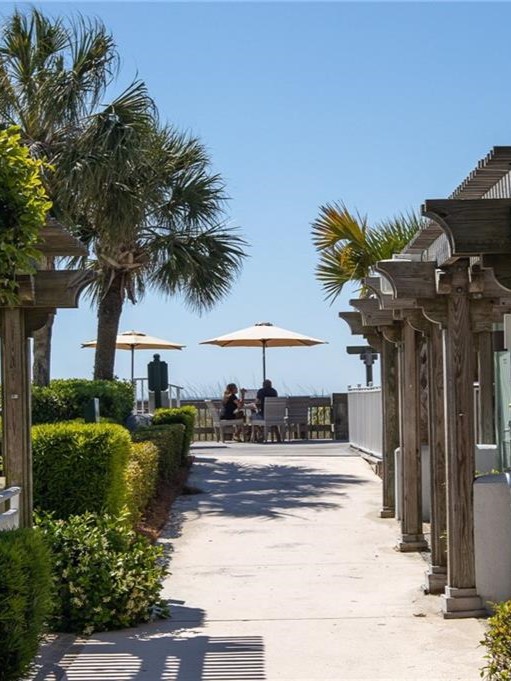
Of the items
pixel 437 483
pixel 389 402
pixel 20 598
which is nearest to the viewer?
pixel 20 598

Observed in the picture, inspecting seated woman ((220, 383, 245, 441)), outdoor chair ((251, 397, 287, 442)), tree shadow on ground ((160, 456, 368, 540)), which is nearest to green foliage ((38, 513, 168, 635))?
tree shadow on ground ((160, 456, 368, 540))

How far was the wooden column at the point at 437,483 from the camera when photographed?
9.06m

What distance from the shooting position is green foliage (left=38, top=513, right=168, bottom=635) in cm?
789

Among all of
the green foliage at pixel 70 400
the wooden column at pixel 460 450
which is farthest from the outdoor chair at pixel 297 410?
the wooden column at pixel 460 450

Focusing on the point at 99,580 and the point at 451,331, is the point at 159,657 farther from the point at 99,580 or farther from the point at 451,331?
the point at 451,331

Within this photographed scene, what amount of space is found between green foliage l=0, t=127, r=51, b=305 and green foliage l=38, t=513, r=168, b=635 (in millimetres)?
2926

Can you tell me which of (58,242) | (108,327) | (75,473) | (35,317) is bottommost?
(75,473)

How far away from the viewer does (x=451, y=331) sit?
8188 millimetres

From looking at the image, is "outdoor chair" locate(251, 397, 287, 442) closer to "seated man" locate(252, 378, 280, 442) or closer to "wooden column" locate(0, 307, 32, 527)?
"seated man" locate(252, 378, 280, 442)

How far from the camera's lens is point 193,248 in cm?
2006

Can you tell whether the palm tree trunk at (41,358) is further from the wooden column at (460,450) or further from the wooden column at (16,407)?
the wooden column at (460,450)

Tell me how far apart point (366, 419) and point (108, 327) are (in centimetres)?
462

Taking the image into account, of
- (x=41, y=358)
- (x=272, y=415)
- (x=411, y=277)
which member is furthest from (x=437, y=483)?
(x=272, y=415)

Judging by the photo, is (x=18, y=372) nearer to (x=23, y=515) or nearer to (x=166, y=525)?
(x=23, y=515)
